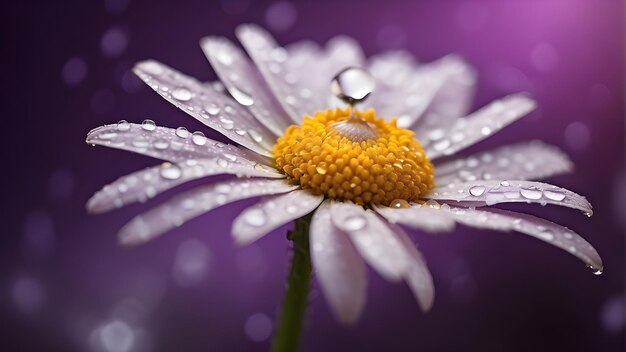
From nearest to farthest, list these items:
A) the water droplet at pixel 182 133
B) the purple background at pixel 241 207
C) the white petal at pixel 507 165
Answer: the water droplet at pixel 182 133
the white petal at pixel 507 165
the purple background at pixel 241 207

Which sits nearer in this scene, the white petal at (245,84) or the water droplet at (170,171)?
the water droplet at (170,171)

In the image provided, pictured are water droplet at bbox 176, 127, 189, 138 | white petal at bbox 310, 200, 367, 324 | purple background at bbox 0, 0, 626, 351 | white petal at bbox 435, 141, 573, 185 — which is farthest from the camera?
purple background at bbox 0, 0, 626, 351

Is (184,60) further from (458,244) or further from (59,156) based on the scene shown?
(458,244)

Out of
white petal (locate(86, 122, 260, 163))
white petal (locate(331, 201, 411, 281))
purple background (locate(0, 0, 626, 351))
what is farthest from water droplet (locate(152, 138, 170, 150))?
purple background (locate(0, 0, 626, 351))

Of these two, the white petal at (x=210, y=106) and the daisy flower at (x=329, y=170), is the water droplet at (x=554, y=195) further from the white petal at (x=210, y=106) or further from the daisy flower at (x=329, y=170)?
the white petal at (x=210, y=106)

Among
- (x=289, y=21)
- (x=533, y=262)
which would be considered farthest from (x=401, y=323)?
(x=289, y=21)

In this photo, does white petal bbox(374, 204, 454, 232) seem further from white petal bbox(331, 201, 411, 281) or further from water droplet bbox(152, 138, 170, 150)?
water droplet bbox(152, 138, 170, 150)

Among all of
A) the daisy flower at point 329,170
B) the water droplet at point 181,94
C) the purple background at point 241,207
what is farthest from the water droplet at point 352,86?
the purple background at point 241,207
